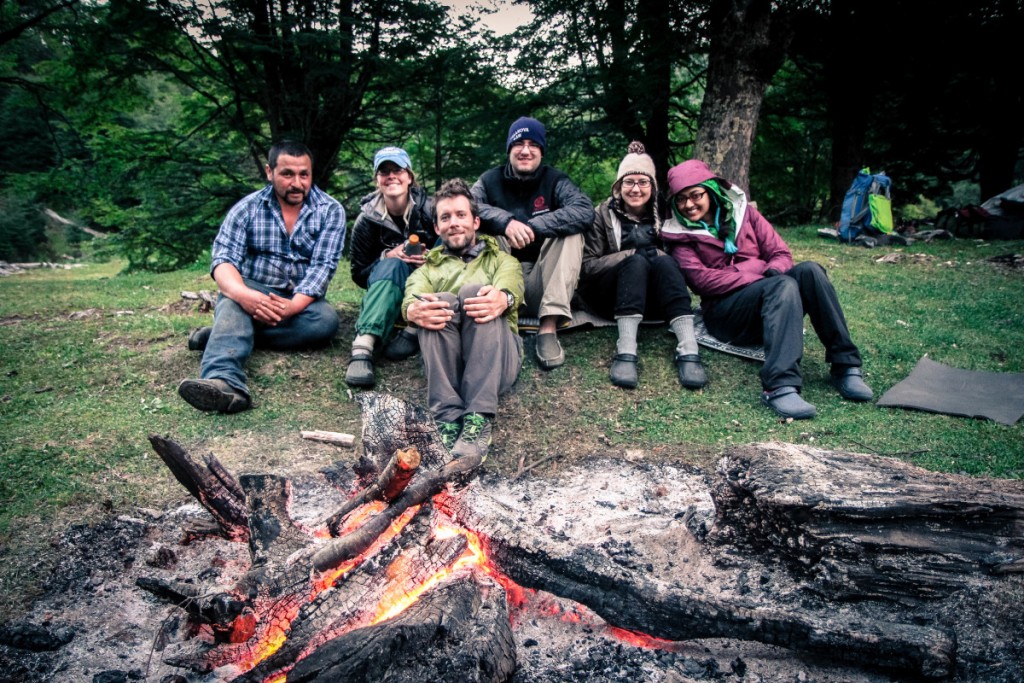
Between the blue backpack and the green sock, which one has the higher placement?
the blue backpack

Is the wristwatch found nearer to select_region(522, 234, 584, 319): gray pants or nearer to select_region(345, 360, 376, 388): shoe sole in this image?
select_region(522, 234, 584, 319): gray pants

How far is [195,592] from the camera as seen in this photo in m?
1.99

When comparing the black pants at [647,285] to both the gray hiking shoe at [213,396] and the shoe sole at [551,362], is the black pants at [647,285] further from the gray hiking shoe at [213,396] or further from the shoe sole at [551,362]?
the gray hiking shoe at [213,396]

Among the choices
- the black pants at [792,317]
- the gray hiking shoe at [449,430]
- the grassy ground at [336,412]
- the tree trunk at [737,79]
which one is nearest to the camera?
the grassy ground at [336,412]

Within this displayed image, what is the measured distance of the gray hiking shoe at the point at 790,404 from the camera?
12.4ft

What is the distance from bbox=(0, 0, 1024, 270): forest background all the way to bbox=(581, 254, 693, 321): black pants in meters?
3.46

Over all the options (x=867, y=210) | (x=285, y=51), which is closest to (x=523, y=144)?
(x=285, y=51)

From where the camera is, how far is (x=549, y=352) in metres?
4.48

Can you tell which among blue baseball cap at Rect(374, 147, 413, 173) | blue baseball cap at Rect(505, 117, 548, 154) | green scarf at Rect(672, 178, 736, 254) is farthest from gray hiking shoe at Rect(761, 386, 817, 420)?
blue baseball cap at Rect(374, 147, 413, 173)

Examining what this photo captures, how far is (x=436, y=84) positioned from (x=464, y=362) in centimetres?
799

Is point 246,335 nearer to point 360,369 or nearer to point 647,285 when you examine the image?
point 360,369

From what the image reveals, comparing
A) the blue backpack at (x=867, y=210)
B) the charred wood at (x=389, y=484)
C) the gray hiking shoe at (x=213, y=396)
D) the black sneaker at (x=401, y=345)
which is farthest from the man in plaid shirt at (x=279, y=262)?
the blue backpack at (x=867, y=210)

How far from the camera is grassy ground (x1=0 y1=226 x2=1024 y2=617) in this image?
9.57 feet

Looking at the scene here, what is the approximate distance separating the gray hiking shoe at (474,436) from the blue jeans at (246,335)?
166 centimetres
